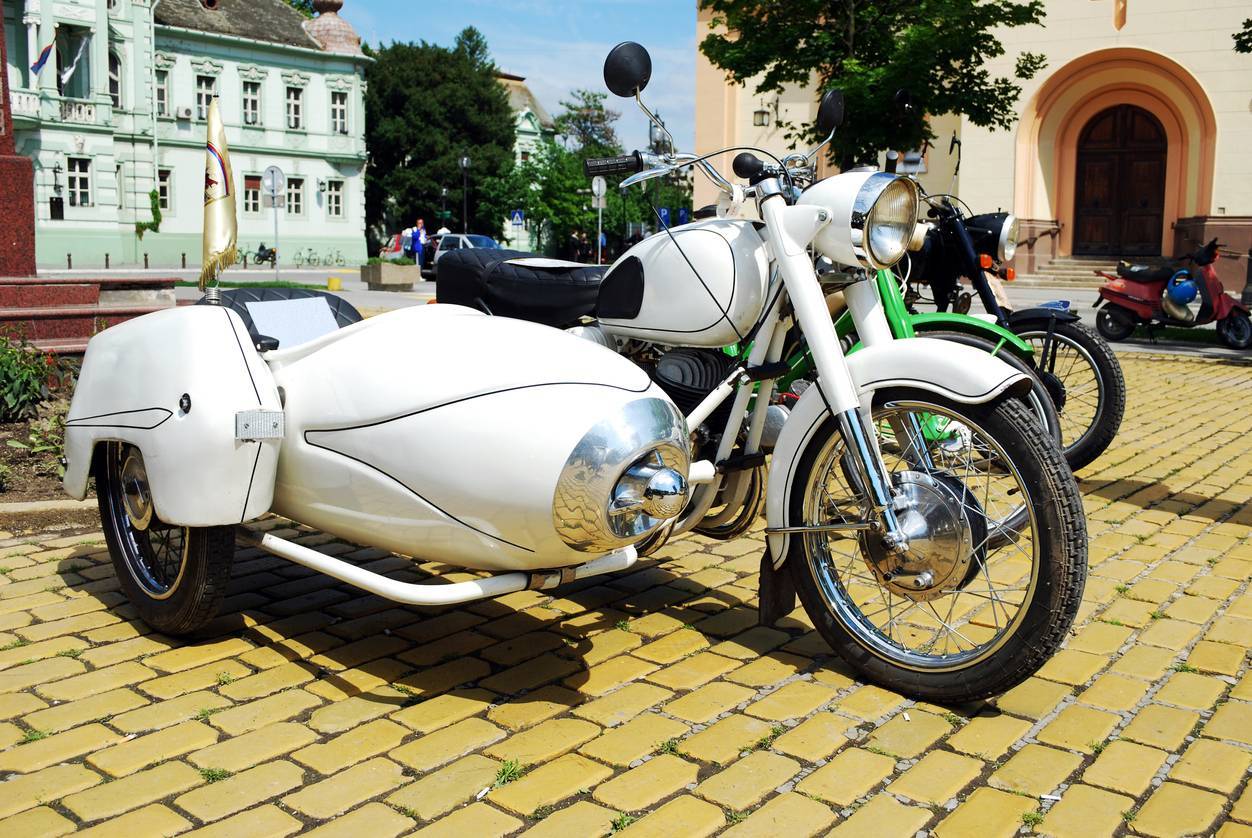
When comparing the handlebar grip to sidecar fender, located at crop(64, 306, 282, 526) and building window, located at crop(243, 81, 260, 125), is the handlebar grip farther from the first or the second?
building window, located at crop(243, 81, 260, 125)

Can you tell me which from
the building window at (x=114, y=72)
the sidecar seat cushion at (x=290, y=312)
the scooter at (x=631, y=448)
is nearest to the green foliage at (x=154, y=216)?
the building window at (x=114, y=72)

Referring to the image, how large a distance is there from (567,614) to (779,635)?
72cm

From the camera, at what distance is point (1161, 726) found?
321 cm

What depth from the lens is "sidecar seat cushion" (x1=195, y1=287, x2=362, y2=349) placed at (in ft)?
13.5

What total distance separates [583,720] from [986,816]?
106cm

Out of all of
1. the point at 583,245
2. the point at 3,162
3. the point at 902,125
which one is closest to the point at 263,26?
the point at 583,245

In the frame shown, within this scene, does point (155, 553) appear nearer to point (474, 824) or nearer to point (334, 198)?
point (474, 824)

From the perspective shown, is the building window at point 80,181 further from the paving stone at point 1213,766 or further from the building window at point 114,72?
the paving stone at point 1213,766

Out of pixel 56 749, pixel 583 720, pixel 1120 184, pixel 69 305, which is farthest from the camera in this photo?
pixel 1120 184

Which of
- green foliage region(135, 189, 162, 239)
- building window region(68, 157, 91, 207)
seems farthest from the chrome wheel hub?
green foliage region(135, 189, 162, 239)

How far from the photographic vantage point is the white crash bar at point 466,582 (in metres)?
3.04

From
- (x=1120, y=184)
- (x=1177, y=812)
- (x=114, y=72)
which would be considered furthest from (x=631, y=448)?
(x=114, y=72)

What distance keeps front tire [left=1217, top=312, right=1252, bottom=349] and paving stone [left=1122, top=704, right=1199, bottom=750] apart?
1219cm

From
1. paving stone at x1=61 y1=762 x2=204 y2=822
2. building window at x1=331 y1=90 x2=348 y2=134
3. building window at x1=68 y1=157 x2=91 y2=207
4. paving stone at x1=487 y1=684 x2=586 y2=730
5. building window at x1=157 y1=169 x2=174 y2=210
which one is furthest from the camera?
building window at x1=331 y1=90 x2=348 y2=134
